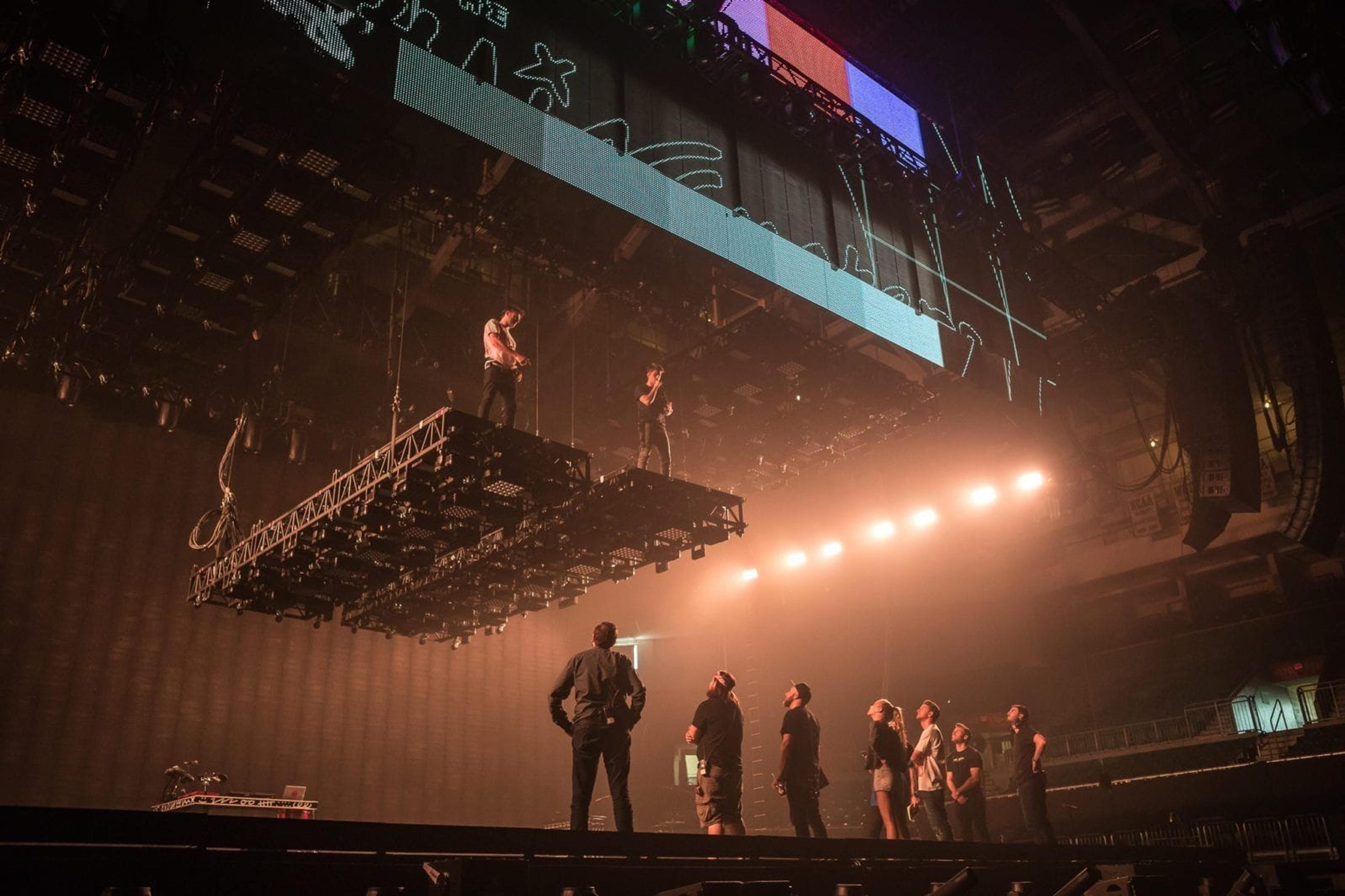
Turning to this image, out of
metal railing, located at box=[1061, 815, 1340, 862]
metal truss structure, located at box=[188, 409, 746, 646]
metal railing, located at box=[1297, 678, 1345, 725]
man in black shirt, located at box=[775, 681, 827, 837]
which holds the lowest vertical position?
metal railing, located at box=[1061, 815, 1340, 862]

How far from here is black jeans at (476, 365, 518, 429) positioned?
32.8 ft

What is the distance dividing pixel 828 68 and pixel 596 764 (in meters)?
9.76

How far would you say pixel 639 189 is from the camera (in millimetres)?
9875

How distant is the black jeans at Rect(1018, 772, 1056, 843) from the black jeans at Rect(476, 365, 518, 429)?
6178 millimetres

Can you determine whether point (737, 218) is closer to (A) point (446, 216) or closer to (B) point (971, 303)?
(A) point (446, 216)

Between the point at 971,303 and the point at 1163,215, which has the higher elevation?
the point at 1163,215

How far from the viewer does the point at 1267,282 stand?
1125cm

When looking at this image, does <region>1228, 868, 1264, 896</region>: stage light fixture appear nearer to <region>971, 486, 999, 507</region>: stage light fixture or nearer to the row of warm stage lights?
the row of warm stage lights

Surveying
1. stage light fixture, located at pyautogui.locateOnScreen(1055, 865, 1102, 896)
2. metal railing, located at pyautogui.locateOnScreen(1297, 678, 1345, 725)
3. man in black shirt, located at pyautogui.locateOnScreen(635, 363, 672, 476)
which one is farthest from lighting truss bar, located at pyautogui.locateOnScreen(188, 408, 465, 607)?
metal railing, located at pyautogui.locateOnScreen(1297, 678, 1345, 725)

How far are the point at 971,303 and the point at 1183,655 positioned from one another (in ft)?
29.9

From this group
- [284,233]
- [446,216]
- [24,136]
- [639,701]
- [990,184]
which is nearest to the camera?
[639,701]

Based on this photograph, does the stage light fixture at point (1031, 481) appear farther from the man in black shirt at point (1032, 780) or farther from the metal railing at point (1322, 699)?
the man in black shirt at point (1032, 780)

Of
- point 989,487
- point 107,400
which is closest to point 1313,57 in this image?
point 989,487

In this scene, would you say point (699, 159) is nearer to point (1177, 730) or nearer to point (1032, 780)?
point (1032, 780)
